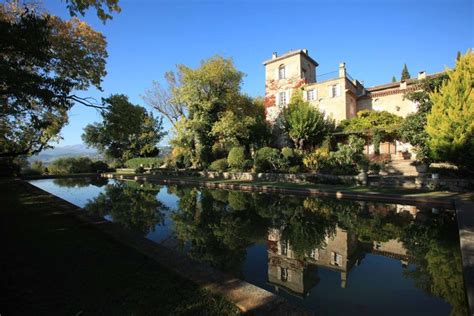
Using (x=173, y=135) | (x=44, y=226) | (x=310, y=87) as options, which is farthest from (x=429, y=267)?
(x=310, y=87)

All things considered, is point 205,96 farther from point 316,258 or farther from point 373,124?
point 316,258

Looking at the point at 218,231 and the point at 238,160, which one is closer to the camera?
the point at 218,231

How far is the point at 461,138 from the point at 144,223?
49.1 feet

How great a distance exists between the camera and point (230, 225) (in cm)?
860

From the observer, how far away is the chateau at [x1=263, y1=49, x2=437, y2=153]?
28.2 metres

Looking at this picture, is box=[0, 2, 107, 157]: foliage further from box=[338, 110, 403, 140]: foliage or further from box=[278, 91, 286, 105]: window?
box=[338, 110, 403, 140]: foliage

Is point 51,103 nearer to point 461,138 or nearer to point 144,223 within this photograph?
point 144,223

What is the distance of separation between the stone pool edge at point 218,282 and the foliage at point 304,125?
70.5 feet

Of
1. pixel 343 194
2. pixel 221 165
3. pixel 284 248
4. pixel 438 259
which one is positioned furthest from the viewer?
pixel 221 165

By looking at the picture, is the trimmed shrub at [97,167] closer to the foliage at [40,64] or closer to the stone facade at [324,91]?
the foliage at [40,64]

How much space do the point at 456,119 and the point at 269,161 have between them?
1193 cm

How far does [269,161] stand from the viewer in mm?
21812

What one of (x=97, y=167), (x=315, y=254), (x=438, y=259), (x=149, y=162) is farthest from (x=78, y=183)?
(x=438, y=259)

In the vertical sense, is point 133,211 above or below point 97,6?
below
